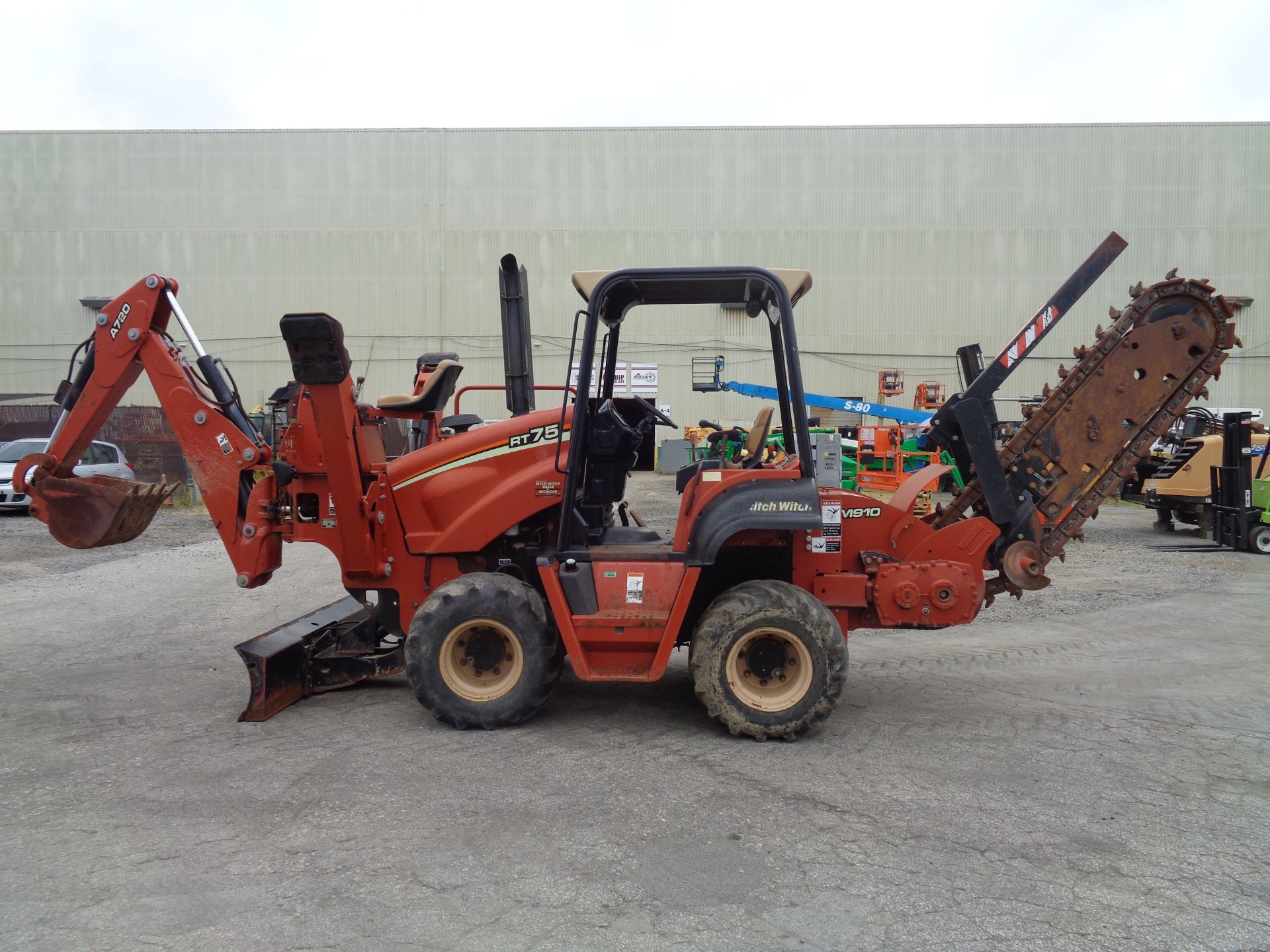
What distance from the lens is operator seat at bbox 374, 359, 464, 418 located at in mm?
6332

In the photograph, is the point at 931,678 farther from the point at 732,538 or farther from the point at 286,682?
the point at 286,682

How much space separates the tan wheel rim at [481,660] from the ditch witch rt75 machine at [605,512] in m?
0.01

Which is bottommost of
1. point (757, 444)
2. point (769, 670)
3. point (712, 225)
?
point (769, 670)

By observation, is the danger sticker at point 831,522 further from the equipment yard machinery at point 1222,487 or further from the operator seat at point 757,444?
the equipment yard machinery at point 1222,487

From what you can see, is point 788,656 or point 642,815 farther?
point 788,656

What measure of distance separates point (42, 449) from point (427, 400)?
46.6 ft

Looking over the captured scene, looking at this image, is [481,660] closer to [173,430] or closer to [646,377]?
[173,430]

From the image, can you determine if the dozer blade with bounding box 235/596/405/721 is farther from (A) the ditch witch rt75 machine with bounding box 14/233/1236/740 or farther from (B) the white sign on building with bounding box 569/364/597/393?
(B) the white sign on building with bounding box 569/364/597/393

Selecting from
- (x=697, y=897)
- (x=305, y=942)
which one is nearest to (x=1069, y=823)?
(x=697, y=897)

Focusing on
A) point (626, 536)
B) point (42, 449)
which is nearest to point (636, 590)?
point (626, 536)

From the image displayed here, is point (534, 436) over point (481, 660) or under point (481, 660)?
over

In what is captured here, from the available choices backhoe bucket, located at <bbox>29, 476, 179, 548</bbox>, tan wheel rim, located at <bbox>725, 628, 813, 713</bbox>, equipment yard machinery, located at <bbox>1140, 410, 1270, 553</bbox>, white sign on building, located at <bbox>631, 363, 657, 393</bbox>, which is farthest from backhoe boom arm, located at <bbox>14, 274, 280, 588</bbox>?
white sign on building, located at <bbox>631, 363, 657, 393</bbox>

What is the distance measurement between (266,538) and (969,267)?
34.7m

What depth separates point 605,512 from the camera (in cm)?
590
